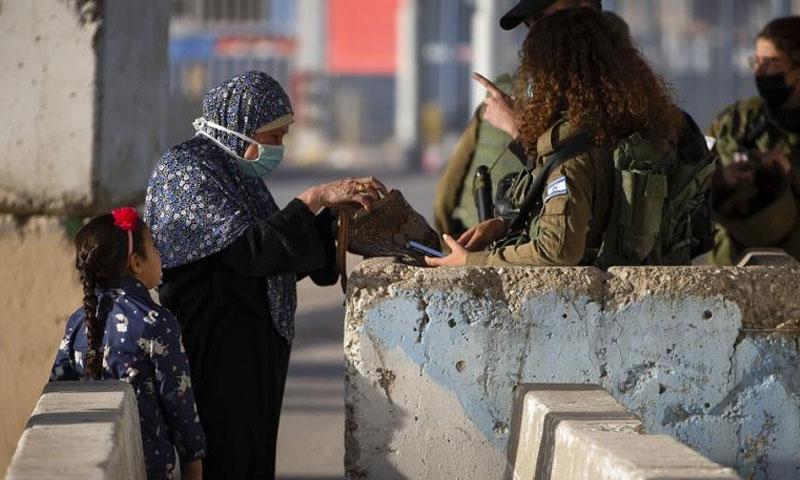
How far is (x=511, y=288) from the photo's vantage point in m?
4.82

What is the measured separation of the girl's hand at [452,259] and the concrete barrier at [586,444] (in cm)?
43

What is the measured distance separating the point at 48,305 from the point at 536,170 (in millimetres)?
2146

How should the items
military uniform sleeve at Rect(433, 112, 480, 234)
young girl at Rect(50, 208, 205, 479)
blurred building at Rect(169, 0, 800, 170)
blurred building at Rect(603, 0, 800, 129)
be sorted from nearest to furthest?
young girl at Rect(50, 208, 205, 479) < military uniform sleeve at Rect(433, 112, 480, 234) < blurred building at Rect(603, 0, 800, 129) < blurred building at Rect(169, 0, 800, 170)

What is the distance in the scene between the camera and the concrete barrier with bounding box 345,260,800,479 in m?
4.83

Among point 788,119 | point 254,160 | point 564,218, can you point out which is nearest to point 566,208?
point 564,218

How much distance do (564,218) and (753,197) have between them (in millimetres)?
1879

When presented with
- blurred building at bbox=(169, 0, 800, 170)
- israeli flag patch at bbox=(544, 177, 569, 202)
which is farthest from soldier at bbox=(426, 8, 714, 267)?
blurred building at bbox=(169, 0, 800, 170)

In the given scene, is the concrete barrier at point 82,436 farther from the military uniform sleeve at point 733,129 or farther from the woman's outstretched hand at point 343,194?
the military uniform sleeve at point 733,129

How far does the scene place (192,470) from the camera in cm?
461

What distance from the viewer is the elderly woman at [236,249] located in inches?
191

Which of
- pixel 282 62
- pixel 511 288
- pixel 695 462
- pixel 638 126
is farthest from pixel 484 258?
pixel 282 62

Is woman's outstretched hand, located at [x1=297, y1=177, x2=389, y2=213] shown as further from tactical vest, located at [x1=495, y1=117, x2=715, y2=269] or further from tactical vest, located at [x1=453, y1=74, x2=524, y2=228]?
tactical vest, located at [x1=453, y1=74, x2=524, y2=228]

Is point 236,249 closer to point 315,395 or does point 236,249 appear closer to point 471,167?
point 471,167

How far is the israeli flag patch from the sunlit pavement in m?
3.05
